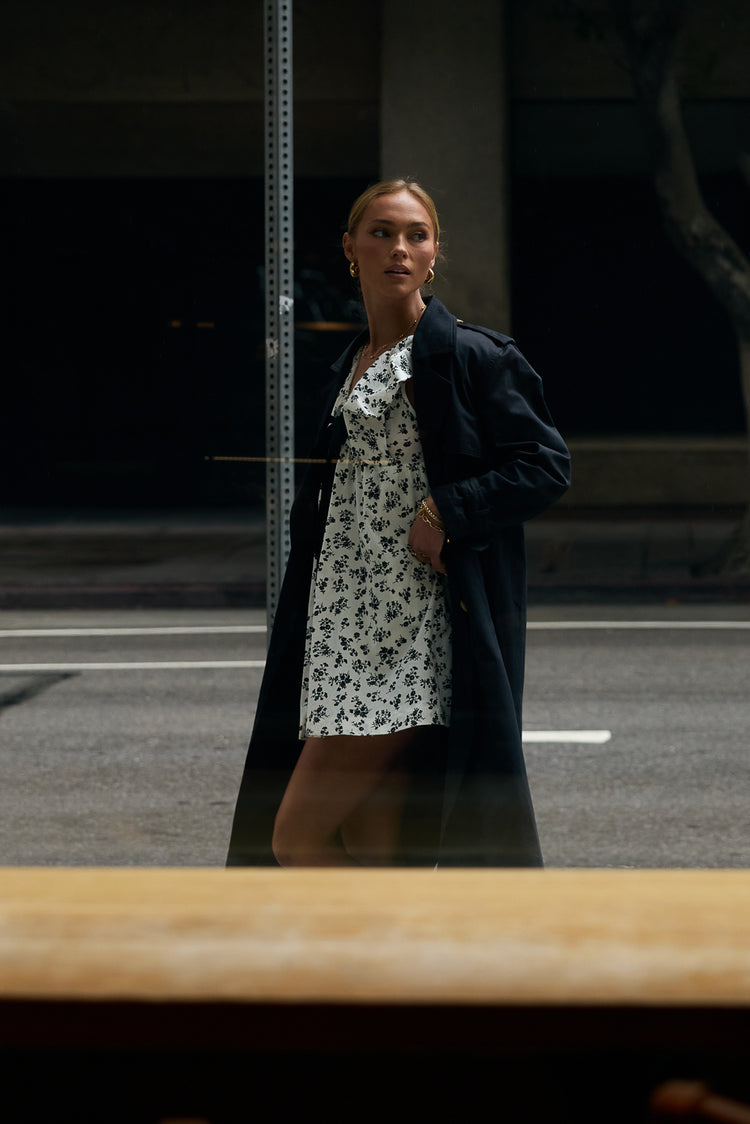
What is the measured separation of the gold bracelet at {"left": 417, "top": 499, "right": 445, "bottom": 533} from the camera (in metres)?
2.34

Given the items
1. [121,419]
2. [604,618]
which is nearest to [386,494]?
Answer: [121,419]

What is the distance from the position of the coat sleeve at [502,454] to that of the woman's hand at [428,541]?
2 cm

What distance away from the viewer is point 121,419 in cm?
354

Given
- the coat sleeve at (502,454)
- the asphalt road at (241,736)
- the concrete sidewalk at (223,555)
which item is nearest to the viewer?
the coat sleeve at (502,454)

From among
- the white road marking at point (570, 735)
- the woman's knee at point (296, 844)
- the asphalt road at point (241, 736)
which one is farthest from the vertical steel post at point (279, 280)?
the white road marking at point (570, 735)

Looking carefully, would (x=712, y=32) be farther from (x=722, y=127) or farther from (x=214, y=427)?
(x=214, y=427)

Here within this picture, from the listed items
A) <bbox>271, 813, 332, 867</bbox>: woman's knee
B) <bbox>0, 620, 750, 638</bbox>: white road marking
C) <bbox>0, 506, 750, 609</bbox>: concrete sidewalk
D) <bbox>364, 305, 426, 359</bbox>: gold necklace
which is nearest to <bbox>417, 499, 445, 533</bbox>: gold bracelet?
<bbox>364, 305, 426, 359</bbox>: gold necklace

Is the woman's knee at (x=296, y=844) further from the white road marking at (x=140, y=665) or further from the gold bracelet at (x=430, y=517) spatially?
the white road marking at (x=140, y=665)

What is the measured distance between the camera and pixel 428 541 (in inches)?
93.0

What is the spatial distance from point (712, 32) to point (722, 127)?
0.50 metres

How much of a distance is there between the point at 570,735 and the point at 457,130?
299cm

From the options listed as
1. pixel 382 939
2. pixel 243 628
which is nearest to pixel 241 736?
pixel 243 628

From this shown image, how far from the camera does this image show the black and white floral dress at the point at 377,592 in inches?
95.7

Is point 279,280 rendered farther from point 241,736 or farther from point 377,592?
point 241,736
